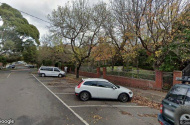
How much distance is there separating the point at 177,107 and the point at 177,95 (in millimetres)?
449

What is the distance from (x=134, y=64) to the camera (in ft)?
75.0

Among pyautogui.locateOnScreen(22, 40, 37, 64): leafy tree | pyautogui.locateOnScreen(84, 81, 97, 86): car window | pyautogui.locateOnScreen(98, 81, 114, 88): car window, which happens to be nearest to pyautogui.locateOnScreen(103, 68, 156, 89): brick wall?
pyautogui.locateOnScreen(98, 81, 114, 88): car window

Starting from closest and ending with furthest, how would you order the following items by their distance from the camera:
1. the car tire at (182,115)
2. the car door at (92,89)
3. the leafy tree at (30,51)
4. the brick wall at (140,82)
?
the car tire at (182,115)
the car door at (92,89)
the brick wall at (140,82)
the leafy tree at (30,51)

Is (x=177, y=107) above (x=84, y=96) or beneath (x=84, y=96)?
above

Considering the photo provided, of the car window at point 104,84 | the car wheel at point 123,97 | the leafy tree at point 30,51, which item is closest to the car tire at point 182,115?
the car wheel at point 123,97

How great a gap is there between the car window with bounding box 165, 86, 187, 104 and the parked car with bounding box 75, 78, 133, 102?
4417 millimetres

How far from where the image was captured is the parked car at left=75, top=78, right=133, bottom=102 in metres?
8.34

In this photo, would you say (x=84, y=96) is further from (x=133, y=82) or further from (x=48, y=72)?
(x=48, y=72)

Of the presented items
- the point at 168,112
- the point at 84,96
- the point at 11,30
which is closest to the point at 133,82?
the point at 84,96

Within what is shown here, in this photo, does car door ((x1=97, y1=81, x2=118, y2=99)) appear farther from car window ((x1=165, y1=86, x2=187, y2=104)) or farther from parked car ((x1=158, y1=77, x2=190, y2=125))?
car window ((x1=165, y1=86, x2=187, y2=104))

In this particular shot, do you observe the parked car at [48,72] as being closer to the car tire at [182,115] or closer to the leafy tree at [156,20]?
the leafy tree at [156,20]

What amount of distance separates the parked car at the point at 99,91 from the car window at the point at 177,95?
442 centimetres

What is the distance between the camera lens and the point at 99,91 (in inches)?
331

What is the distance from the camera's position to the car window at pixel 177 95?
373 cm
